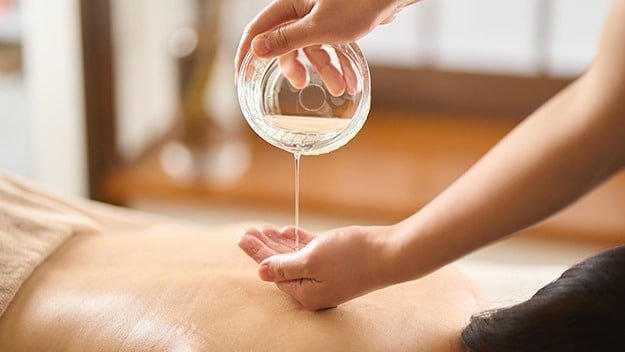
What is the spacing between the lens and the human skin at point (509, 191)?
98cm

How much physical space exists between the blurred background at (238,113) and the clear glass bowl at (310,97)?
1476 mm

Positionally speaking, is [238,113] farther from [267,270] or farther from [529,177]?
[529,177]

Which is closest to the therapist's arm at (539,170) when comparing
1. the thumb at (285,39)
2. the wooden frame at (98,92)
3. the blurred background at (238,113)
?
the thumb at (285,39)

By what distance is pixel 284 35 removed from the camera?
129 cm

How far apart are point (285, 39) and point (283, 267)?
260 mm

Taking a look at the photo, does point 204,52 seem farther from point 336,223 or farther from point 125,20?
point 336,223

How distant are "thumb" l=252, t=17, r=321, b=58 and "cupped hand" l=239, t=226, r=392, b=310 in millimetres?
226

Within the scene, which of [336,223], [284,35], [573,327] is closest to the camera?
[573,327]

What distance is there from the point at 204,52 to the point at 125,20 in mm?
239

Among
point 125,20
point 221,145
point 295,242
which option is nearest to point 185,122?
point 221,145

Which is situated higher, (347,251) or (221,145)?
(347,251)

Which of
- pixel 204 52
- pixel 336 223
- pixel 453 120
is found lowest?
pixel 336 223

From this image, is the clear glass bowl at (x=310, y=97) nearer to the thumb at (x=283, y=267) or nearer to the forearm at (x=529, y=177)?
the thumb at (x=283, y=267)

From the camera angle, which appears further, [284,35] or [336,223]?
[336,223]
